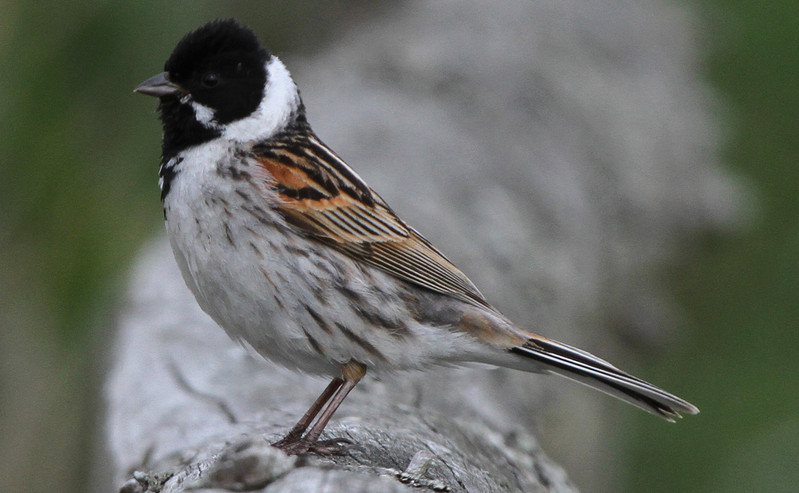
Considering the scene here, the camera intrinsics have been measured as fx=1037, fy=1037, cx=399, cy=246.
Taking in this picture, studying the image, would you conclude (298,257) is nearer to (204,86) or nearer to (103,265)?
(204,86)

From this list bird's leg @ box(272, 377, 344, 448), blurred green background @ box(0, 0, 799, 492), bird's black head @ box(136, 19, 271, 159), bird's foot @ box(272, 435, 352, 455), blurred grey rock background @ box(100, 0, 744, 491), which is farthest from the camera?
blurred green background @ box(0, 0, 799, 492)

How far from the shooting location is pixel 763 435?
467 centimetres

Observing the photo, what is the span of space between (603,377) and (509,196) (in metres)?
1.46

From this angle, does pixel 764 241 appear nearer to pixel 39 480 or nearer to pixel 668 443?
pixel 668 443

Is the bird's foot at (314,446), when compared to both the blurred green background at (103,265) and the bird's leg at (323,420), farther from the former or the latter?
the blurred green background at (103,265)

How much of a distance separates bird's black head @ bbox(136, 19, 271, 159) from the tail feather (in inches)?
42.6

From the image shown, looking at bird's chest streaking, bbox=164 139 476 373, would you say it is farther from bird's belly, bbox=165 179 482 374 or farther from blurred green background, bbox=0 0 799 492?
blurred green background, bbox=0 0 799 492

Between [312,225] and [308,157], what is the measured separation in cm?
29

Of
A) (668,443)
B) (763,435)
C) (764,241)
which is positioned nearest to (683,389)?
(668,443)

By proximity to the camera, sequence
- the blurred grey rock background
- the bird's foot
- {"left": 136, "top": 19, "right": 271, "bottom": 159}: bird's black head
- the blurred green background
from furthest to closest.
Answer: the blurred green background, {"left": 136, "top": 19, "right": 271, "bottom": 159}: bird's black head, the blurred grey rock background, the bird's foot

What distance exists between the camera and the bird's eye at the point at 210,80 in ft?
9.96

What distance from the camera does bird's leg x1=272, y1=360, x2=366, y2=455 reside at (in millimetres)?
2500

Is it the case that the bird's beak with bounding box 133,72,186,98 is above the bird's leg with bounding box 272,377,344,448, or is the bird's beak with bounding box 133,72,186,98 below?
above

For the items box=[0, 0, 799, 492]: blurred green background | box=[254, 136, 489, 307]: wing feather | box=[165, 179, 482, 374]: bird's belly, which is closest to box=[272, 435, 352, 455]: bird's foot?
box=[165, 179, 482, 374]: bird's belly
